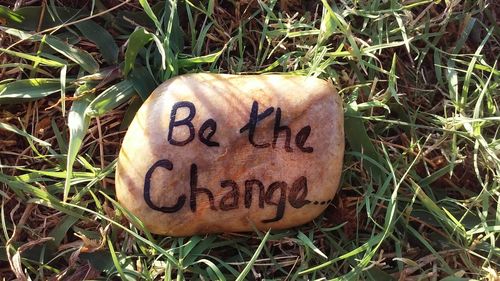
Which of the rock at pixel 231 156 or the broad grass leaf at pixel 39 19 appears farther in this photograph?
the broad grass leaf at pixel 39 19

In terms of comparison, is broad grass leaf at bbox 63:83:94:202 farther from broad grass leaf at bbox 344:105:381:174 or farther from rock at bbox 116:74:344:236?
broad grass leaf at bbox 344:105:381:174

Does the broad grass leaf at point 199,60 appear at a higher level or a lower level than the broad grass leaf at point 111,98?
higher

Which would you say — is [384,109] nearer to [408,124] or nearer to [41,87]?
[408,124]

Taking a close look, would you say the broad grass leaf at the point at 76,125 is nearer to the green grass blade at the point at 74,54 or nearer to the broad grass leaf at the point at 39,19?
the green grass blade at the point at 74,54

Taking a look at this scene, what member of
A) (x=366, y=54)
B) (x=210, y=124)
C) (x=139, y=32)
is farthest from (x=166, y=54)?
(x=366, y=54)

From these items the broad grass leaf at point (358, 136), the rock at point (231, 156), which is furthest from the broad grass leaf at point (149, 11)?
the broad grass leaf at point (358, 136)

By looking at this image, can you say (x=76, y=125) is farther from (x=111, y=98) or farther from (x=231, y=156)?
(x=231, y=156)

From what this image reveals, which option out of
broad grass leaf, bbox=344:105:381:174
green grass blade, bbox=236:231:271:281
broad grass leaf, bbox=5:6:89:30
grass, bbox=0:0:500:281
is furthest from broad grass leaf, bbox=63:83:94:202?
broad grass leaf, bbox=344:105:381:174

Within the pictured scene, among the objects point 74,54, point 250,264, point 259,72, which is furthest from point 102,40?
point 250,264
